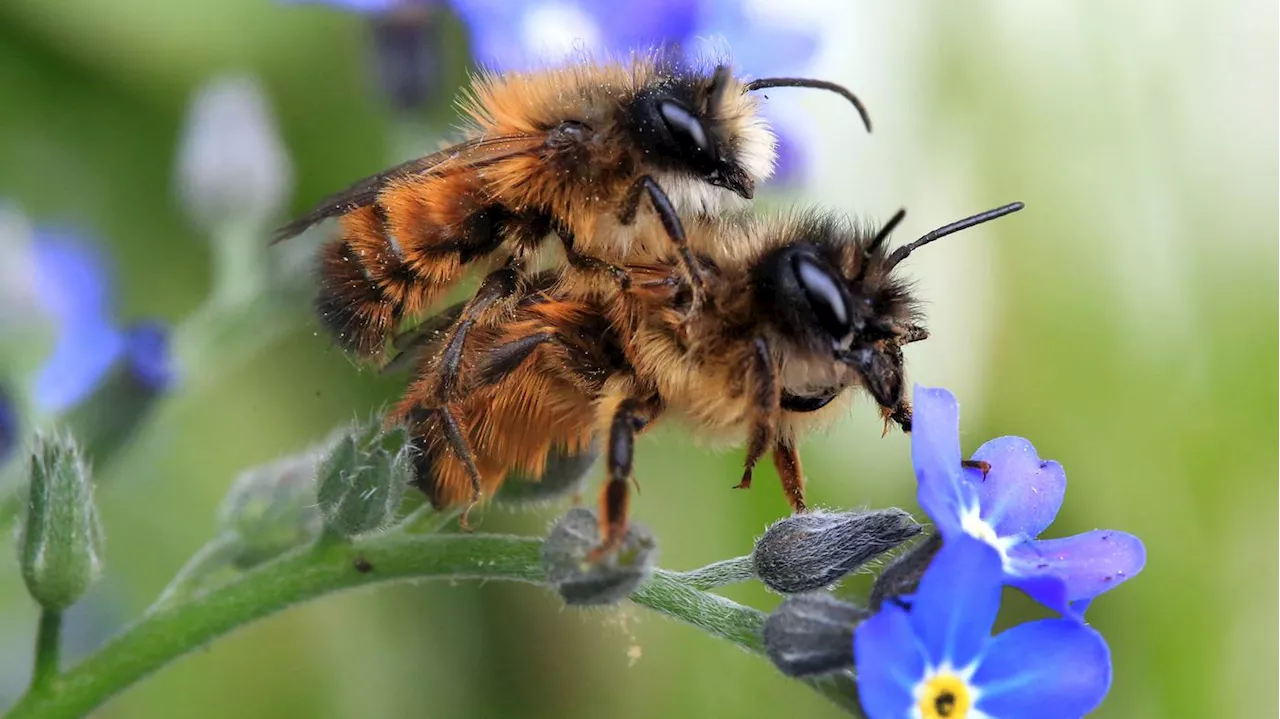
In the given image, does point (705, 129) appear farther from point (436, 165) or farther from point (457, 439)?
point (457, 439)

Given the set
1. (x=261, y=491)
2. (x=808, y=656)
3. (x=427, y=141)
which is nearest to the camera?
(x=808, y=656)

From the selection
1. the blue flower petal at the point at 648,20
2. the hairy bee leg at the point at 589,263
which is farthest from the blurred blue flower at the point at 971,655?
the blue flower petal at the point at 648,20

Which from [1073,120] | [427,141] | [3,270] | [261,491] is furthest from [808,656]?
[1073,120]

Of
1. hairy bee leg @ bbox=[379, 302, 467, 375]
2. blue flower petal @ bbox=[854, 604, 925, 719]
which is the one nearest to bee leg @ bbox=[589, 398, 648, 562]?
blue flower petal @ bbox=[854, 604, 925, 719]

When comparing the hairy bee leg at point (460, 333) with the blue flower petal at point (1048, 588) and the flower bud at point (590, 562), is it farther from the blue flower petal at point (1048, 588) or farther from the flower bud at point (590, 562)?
the blue flower petal at point (1048, 588)

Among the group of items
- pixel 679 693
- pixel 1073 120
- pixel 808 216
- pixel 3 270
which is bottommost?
pixel 679 693

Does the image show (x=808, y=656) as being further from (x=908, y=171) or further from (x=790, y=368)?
(x=908, y=171)
